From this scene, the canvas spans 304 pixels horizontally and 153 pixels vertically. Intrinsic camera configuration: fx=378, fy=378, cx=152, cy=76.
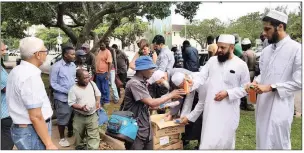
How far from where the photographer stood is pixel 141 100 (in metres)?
3.86

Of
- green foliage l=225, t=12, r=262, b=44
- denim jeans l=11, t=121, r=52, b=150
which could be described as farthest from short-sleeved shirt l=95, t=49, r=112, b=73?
green foliage l=225, t=12, r=262, b=44

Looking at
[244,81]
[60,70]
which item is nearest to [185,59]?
[60,70]

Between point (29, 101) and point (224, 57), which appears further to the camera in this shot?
point (224, 57)

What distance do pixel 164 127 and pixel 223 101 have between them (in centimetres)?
81

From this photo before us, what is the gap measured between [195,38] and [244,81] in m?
58.7

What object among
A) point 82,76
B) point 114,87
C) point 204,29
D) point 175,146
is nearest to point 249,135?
point 175,146

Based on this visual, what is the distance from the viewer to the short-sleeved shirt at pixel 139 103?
3838 millimetres

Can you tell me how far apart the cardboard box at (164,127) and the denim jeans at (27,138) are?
5.67 ft

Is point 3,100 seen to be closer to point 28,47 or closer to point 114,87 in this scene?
point 28,47

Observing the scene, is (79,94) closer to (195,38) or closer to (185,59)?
(185,59)

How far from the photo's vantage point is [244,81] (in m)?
4.27

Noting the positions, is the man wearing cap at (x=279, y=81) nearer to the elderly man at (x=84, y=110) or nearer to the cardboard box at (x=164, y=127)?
the cardboard box at (x=164, y=127)

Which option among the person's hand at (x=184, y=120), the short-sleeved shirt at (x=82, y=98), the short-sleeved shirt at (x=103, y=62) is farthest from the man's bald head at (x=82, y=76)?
the short-sleeved shirt at (x=103, y=62)

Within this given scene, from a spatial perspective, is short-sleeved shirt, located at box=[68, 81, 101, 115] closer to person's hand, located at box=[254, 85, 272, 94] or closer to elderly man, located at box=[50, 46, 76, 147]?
A: elderly man, located at box=[50, 46, 76, 147]
